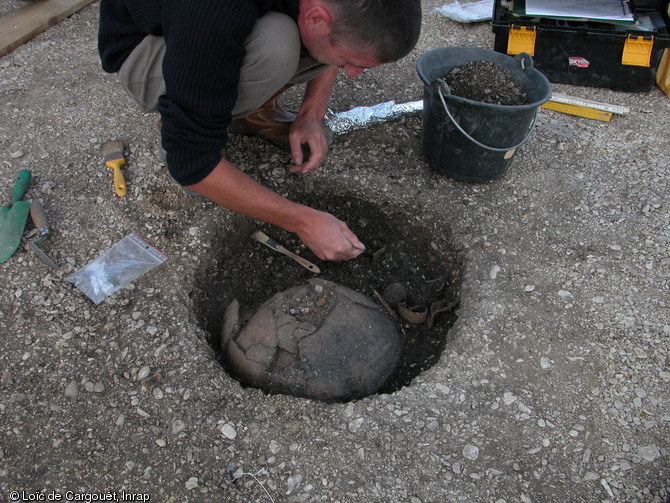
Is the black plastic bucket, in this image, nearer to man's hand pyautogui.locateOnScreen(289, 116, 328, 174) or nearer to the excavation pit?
the excavation pit

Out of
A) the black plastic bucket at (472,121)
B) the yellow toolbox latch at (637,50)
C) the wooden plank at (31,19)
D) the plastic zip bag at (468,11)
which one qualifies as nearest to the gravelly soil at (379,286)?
the black plastic bucket at (472,121)

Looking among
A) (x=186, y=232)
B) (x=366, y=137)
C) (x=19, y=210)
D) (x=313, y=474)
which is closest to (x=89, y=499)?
(x=313, y=474)

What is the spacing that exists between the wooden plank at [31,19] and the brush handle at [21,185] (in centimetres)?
141

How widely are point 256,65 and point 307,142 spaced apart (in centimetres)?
58

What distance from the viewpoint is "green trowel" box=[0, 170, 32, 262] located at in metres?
2.35

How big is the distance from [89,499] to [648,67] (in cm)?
338

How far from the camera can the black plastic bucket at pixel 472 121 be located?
2.34 m

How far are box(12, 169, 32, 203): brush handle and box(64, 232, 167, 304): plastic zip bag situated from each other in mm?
544

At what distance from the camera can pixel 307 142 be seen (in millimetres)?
2527

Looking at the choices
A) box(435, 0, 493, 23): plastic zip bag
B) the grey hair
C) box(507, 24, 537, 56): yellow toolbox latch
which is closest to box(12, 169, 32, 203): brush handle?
the grey hair

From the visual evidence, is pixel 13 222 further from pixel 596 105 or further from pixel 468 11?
pixel 468 11

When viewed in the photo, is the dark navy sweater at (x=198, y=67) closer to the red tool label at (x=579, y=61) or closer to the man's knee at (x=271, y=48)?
the man's knee at (x=271, y=48)

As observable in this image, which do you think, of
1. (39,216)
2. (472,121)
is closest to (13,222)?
(39,216)

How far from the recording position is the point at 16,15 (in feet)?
12.7
